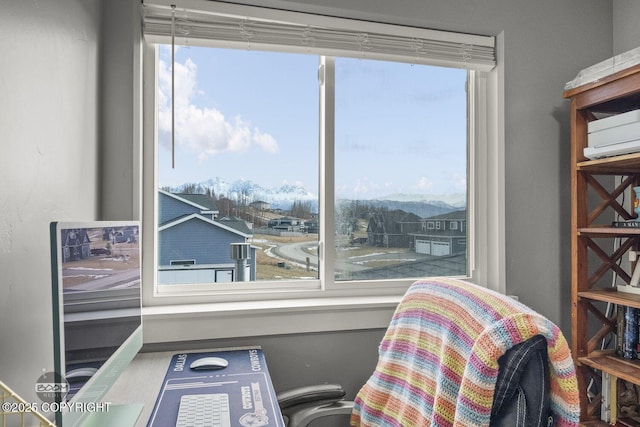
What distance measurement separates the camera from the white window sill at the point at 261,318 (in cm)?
155

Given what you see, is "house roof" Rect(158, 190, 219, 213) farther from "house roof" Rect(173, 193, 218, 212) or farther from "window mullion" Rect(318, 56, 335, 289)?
"window mullion" Rect(318, 56, 335, 289)

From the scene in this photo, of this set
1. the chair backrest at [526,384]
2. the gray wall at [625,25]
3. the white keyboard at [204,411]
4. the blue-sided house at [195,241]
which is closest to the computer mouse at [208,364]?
the white keyboard at [204,411]

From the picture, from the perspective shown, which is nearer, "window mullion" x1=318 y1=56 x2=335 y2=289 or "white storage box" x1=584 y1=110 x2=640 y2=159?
"white storage box" x1=584 y1=110 x2=640 y2=159

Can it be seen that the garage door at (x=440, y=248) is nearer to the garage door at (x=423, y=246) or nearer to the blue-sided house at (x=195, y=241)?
the garage door at (x=423, y=246)

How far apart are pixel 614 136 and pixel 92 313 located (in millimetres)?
1889

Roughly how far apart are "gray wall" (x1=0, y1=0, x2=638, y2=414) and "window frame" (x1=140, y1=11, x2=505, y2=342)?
63 millimetres

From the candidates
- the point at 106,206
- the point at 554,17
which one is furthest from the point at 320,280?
the point at 554,17

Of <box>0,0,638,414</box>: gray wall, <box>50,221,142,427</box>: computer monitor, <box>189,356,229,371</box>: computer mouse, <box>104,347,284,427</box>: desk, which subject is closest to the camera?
<box>50,221,142,427</box>: computer monitor

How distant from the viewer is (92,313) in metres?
0.80

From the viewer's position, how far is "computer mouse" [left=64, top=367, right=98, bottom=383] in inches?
26.7

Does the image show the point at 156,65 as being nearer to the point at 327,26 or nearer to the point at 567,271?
the point at 327,26

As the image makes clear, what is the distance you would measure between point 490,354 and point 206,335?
3.68 ft

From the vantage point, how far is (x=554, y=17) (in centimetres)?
202

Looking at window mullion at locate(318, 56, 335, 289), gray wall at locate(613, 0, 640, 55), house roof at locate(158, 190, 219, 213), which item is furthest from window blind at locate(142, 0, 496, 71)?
gray wall at locate(613, 0, 640, 55)
